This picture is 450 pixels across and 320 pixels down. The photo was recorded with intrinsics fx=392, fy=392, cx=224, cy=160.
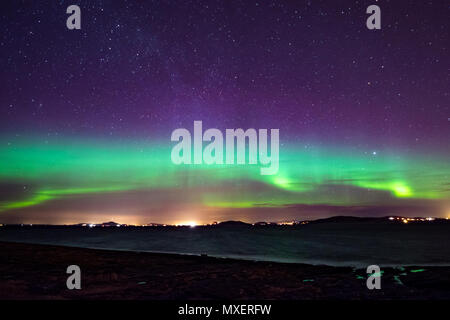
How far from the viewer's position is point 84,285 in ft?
42.1

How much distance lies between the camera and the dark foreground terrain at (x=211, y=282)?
1141 centimetres

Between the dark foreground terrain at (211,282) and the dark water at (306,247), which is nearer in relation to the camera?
the dark foreground terrain at (211,282)

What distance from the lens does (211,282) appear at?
13805 mm

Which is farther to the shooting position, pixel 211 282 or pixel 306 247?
pixel 306 247

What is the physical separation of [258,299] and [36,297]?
20.1 feet

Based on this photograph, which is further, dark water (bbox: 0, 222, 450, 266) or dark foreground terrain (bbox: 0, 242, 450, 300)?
dark water (bbox: 0, 222, 450, 266)

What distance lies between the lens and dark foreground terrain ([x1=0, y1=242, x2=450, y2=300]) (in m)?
A: 11.4

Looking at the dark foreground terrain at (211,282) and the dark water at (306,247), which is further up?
the dark foreground terrain at (211,282)

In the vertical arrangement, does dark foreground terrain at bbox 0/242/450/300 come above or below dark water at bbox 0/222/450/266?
above

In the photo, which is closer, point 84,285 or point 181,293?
point 181,293
